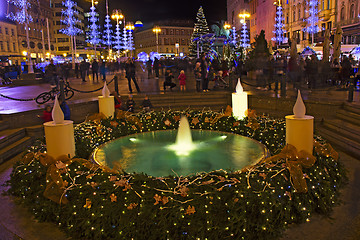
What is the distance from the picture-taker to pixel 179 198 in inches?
154

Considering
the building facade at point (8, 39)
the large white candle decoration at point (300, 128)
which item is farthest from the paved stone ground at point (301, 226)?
the building facade at point (8, 39)

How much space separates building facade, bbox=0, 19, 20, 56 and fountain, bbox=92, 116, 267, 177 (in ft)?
191

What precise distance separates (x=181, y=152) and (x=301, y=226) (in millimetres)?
2799

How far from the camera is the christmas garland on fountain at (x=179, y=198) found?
12.1 feet

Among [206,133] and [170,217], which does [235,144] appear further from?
[170,217]

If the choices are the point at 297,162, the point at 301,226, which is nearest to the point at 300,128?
the point at 297,162

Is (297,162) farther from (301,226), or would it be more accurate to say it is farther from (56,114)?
(56,114)

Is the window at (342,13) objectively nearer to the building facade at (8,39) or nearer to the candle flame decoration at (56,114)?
the candle flame decoration at (56,114)

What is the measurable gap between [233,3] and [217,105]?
84.7 m

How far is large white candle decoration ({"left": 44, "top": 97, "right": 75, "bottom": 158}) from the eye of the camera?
4.98m

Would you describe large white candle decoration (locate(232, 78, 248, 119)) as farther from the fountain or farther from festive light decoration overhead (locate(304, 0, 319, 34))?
festive light decoration overhead (locate(304, 0, 319, 34))

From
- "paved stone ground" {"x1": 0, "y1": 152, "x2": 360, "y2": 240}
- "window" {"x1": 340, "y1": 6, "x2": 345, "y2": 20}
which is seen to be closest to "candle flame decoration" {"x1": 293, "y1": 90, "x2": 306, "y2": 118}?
"paved stone ground" {"x1": 0, "y1": 152, "x2": 360, "y2": 240}

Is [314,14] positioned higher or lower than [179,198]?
higher

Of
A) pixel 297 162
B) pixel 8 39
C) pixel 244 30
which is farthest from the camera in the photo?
pixel 8 39
